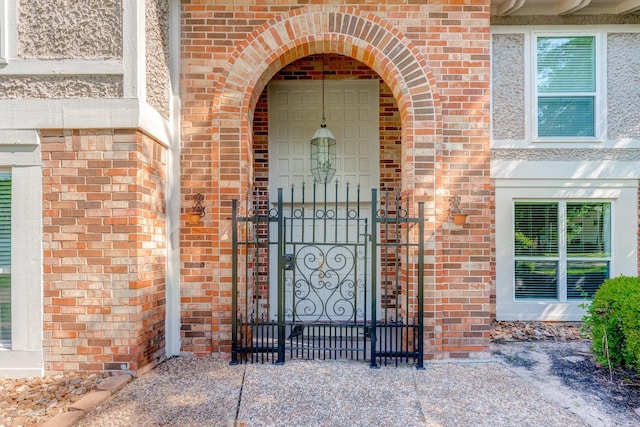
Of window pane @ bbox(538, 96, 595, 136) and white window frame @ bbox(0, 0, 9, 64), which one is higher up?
white window frame @ bbox(0, 0, 9, 64)

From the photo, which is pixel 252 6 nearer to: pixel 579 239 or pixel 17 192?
pixel 17 192

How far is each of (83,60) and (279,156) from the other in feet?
8.27

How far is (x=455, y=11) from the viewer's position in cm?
401

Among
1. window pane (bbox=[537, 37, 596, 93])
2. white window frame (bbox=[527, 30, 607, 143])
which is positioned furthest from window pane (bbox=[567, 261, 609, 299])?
window pane (bbox=[537, 37, 596, 93])

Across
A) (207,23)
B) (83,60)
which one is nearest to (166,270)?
(83,60)

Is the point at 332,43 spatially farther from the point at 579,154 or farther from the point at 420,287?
the point at 579,154

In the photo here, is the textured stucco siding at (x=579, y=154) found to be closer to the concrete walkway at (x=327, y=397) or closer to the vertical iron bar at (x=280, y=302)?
the concrete walkway at (x=327, y=397)

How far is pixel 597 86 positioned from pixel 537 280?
9.45 feet

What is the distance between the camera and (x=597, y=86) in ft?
16.8

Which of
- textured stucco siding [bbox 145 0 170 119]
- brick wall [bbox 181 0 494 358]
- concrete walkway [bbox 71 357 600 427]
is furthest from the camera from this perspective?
brick wall [bbox 181 0 494 358]

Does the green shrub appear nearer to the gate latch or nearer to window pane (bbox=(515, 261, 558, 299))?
window pane (bbox=(515, 261, 558, 299))

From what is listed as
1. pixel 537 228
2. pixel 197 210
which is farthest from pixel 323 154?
pixel 537 228

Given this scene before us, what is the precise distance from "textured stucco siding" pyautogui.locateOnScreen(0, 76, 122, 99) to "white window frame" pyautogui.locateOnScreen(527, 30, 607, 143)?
5.21 m

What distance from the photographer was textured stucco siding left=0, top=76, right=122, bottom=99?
11.1 feet
